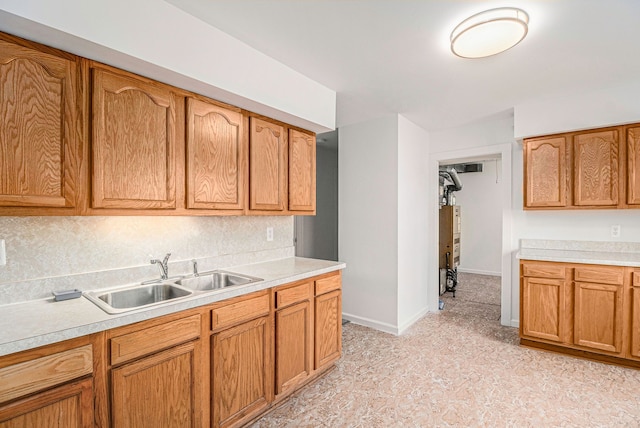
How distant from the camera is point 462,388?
2.40 metres

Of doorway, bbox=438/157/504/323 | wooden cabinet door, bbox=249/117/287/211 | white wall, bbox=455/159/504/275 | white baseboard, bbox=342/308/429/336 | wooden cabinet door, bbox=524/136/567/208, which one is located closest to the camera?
wooden cabinet door, bbox=249/117/287/211

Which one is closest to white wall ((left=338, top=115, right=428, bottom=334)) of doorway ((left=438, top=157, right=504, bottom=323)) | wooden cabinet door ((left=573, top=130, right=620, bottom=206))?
wooden cabinet door ((left=573, top=130, right=620, bottom=206))

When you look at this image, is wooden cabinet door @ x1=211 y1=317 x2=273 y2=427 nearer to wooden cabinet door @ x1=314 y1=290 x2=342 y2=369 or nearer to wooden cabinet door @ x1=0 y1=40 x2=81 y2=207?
wooden cabinet door @ x1=314 y1=290 x2=342 y2=369

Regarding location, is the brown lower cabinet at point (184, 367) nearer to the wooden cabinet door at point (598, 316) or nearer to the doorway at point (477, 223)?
the wooden cabinet door at point (598, 316)

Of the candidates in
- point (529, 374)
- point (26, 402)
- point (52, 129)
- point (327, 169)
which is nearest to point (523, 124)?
point (529, 374)

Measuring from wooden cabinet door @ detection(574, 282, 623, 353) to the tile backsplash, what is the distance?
303 cm

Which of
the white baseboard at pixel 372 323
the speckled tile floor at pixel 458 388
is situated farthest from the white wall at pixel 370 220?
the speckled tile floor at pixel 458 388

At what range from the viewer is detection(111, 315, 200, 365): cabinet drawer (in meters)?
1.40

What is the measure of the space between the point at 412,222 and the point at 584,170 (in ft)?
5.65

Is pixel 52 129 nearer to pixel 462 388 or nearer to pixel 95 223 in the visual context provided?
pixel 95 223

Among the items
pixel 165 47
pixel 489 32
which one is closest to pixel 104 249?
pixel 165 47

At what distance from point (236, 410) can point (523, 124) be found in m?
A: 3.65

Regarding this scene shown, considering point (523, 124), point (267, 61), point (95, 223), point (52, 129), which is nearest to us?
point (52, 129)

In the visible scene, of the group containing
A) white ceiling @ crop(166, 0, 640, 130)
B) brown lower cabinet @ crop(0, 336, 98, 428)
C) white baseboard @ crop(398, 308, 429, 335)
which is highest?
white ceiling @ crop(166, 0, 640, 130)
